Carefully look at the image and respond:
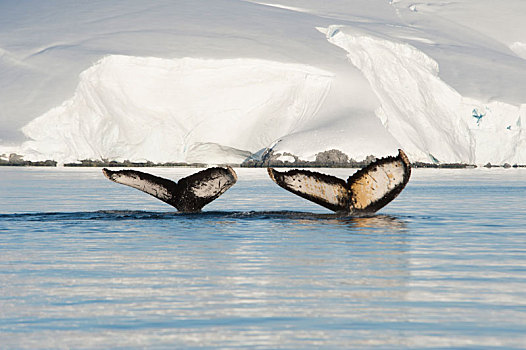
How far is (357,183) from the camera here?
45.4ft

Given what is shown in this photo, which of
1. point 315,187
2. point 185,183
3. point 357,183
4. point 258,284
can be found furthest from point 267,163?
point 258,284

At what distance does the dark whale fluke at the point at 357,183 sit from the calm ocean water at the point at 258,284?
508mm

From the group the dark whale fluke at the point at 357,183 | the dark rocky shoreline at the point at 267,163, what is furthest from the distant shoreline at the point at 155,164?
the dark whale fluke at the point at 357,183

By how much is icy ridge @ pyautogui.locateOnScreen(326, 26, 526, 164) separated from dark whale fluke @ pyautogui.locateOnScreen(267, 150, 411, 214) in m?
73.2

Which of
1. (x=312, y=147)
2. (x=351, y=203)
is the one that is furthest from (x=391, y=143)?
(x=351, y=203)

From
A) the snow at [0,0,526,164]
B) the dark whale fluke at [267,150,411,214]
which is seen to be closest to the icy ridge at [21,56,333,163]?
the snow at [0,0,526,164]

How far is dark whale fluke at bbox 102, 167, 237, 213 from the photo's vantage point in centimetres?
1346

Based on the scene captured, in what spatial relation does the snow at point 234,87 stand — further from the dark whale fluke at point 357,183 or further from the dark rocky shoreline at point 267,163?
the dark whale fluke at point 357,183

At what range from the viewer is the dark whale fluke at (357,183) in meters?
13.1

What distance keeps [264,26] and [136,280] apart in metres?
81.8

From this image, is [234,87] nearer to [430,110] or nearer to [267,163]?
[267,163]

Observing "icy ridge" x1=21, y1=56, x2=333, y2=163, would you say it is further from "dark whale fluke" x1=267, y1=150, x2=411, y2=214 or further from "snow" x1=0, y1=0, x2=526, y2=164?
"dark whale fluke" x1=267, y1=150, x2=411, y2=214

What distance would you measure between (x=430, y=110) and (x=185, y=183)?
8149cm

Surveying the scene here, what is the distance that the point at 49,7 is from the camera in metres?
91.8
